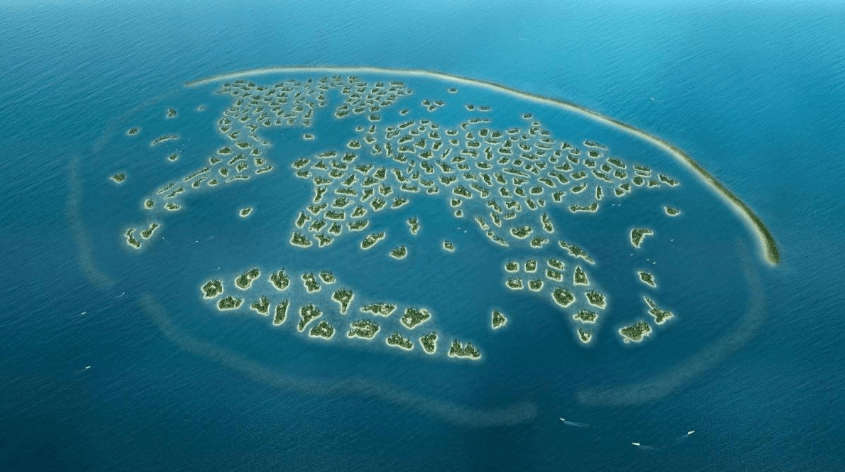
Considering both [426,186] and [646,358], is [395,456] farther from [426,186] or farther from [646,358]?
[426,186]

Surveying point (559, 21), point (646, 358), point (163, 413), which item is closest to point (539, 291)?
point (646, 358)

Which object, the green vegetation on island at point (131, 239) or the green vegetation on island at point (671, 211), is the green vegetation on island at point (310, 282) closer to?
the green vegetation on island at point (131, 239)

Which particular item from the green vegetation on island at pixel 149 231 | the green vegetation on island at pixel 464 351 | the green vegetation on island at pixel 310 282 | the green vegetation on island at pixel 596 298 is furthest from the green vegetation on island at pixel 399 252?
the green vegetation on island at pixel 149 231

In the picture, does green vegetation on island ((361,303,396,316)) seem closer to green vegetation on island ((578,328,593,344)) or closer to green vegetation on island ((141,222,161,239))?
green vegetation on island ((578,328,593,344))

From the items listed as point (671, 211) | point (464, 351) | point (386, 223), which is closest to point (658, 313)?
point (671, 211)

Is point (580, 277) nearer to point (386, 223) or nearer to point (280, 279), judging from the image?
point (386, 223)
